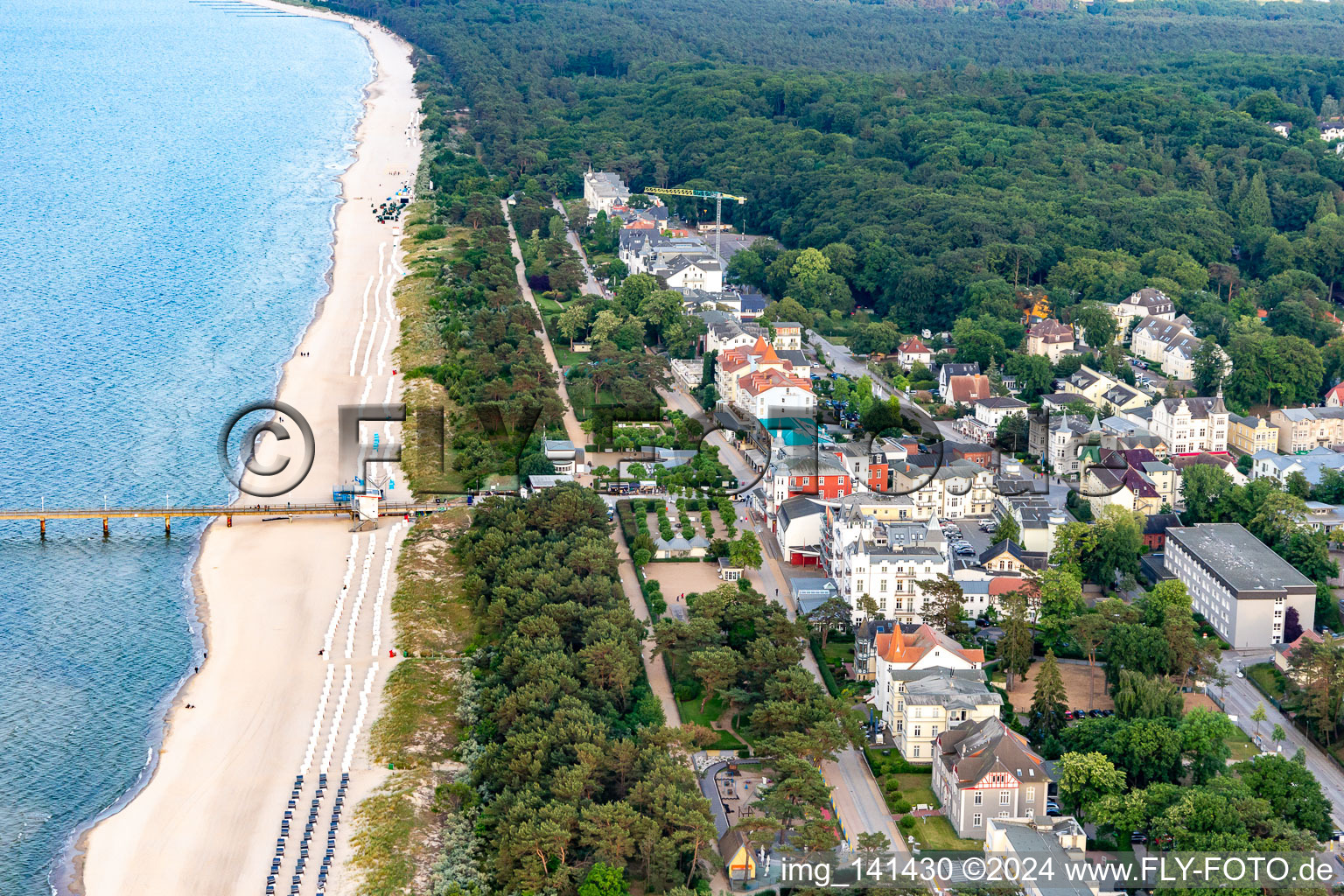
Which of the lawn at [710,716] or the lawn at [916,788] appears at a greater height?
the lawn at [710,716]

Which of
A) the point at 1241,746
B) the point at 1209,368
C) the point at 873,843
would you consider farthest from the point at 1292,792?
the point at 1209,368

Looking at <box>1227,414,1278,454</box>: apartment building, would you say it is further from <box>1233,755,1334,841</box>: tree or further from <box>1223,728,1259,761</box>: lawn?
<box>1233,755,1334,841</box>: tree

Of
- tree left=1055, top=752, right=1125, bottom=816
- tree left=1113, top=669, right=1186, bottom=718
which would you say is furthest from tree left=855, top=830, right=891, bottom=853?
tree left=1113, top=669, right=1186, bottom=718

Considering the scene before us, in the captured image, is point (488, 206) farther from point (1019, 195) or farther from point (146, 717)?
point (146, 717)

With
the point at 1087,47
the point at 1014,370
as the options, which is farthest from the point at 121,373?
the point at 1087,47

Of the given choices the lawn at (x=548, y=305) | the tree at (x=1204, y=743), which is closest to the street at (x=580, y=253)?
the lawn at (x=548, y=305)

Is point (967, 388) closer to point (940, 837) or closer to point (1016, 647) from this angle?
point (1016, 647)

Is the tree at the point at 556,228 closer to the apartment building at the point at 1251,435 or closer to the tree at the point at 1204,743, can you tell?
the apartment building at the point at 1251,435
